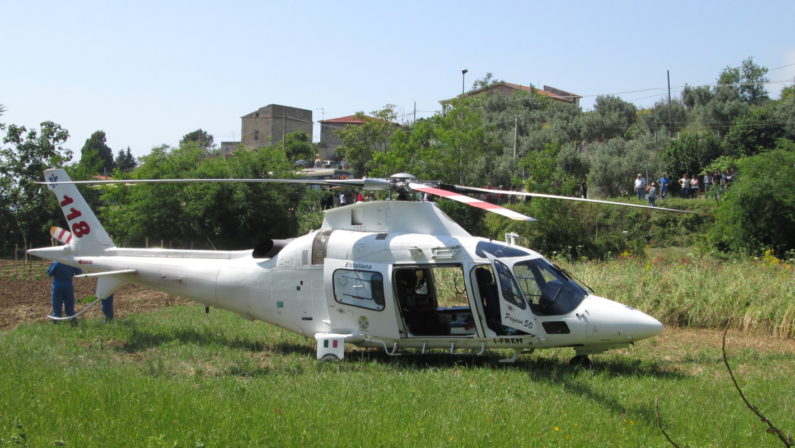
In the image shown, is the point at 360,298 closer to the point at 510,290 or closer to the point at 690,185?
the point at 510,290

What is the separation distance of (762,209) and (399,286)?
1635cm

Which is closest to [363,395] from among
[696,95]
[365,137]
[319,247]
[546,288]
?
[546,288]

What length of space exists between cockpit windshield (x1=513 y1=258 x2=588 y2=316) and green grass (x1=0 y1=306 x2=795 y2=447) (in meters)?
0.97

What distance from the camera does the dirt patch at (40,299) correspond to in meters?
16.4

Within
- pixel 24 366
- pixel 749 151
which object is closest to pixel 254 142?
pixel 749 151

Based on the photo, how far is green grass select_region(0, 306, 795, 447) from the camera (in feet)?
23.1

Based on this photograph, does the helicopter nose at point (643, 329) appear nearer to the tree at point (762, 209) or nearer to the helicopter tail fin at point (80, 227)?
the helicopter tail fin at point (80, 227)

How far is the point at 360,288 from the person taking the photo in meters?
11.0

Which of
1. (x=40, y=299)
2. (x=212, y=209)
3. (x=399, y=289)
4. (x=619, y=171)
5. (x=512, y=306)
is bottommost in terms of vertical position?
(x=40, y=299)

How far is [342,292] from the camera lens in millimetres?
11172

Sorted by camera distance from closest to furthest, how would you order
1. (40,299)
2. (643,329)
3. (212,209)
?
(643,329) → (40,299) → (212,209)

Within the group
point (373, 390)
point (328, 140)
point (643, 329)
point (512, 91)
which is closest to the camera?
point (373, 390)

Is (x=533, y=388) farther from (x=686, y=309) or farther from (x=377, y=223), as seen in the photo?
(x=686, y=309)

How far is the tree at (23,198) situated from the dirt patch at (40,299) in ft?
51.9
